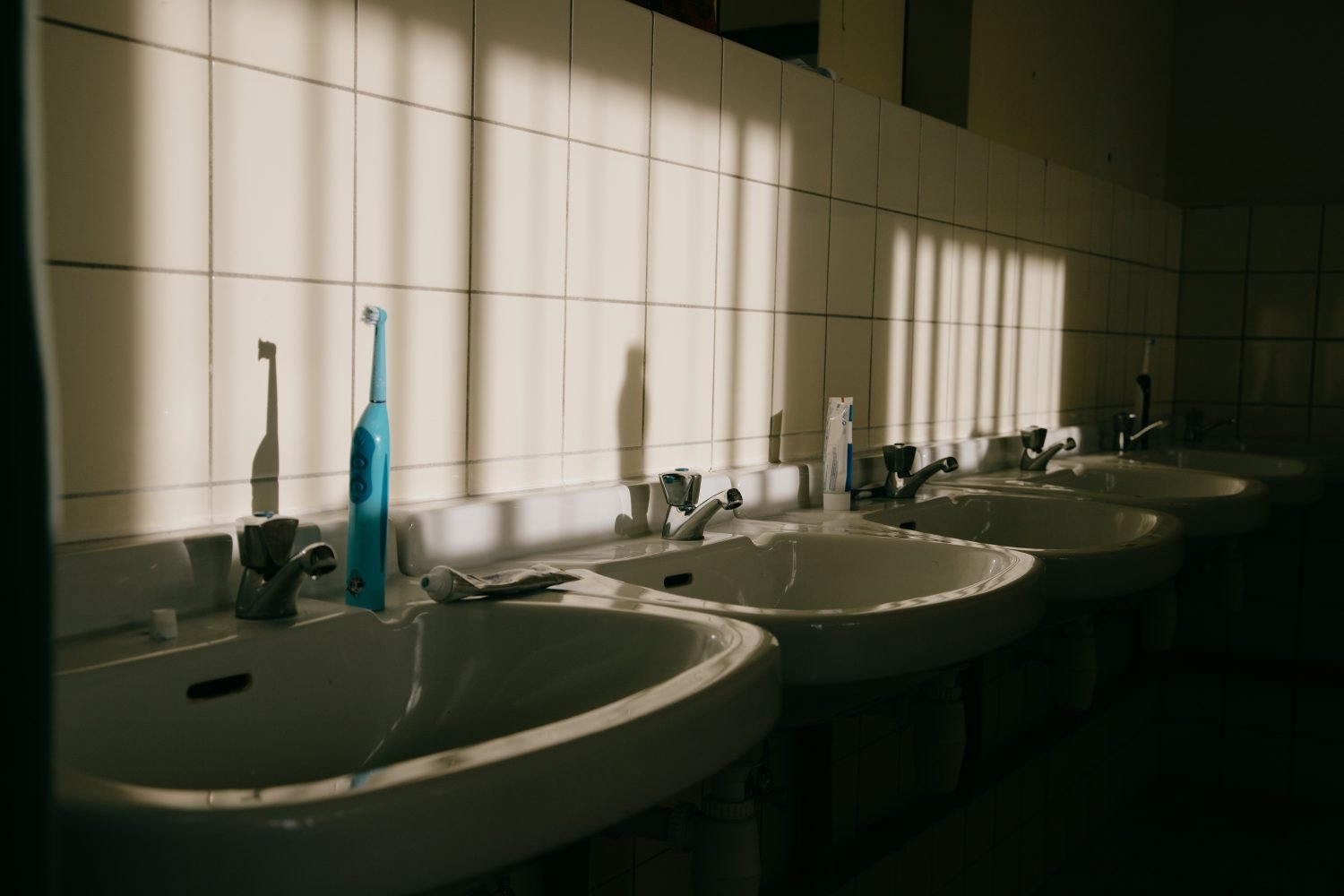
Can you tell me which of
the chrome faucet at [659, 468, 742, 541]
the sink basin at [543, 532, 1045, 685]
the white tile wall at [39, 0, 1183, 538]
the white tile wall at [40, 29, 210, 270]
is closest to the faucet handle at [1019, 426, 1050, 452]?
the white tile wall at [39, 0, 1183, 538]

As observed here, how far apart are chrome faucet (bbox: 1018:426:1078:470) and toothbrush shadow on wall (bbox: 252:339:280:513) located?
1.71 meters

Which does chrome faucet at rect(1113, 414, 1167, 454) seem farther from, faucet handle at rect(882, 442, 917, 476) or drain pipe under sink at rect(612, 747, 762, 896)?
drain pipe under sink at rect(612, 747, 762, 896)

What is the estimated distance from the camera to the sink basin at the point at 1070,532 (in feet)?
4.81

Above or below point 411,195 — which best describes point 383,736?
below

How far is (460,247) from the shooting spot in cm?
131

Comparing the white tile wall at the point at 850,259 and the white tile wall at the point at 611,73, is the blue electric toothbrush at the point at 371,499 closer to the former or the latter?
the white tile wall at the point at 611,73

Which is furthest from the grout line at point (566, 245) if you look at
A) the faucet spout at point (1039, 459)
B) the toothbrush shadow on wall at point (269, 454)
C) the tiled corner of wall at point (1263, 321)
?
the tiled corner of wall at point (1263, 321)

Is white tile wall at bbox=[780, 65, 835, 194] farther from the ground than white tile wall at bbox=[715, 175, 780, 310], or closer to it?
farther from the ground

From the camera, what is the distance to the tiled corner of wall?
3291 mm

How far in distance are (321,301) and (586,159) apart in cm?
45

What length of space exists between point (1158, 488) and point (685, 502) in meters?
1.46

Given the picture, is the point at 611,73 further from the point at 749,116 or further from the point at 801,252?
the point at 801,252

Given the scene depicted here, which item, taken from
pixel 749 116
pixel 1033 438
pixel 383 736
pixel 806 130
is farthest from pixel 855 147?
pixel 383 736

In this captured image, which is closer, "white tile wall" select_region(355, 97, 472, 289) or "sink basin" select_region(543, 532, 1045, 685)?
"sink basin" select_region(543, 532, 1045, 685)
